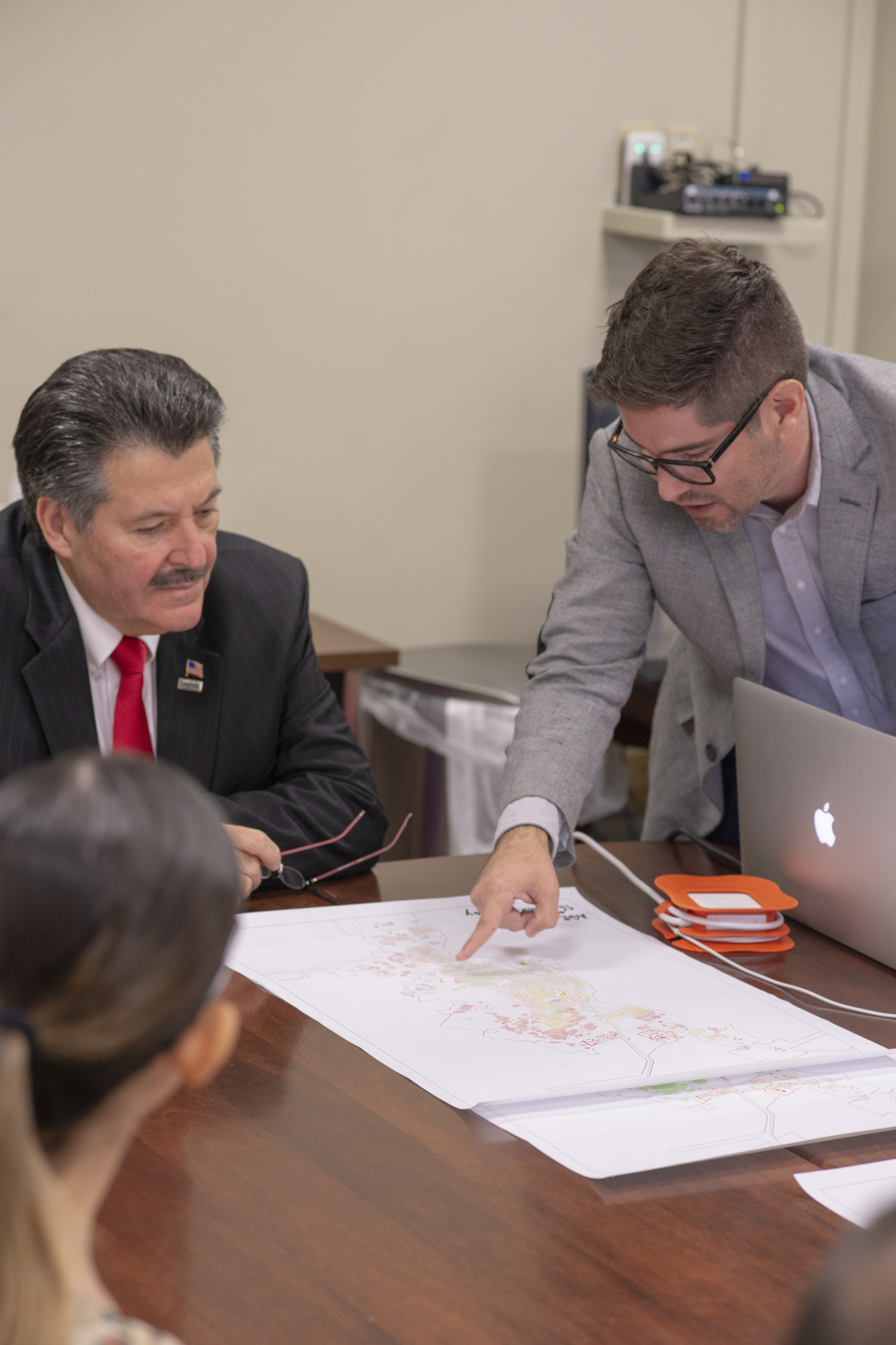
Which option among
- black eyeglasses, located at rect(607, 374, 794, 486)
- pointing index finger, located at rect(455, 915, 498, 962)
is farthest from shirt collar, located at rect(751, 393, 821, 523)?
pointing index finger, located at rect(455, 915, 498, 962)

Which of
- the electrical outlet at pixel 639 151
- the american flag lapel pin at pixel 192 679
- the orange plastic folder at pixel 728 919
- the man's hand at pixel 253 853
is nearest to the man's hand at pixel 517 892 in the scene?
the orange plastic folder at pixel 728 919

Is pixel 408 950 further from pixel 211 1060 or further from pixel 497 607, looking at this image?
pixel 497 607

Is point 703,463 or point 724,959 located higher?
point 703,463

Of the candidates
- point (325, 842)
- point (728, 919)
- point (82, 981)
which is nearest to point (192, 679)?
point (325, 842)

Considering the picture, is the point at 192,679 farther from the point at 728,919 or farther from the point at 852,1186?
the point at 852,1186

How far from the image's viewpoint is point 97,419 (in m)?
1.74

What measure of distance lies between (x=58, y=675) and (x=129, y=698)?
10 cm

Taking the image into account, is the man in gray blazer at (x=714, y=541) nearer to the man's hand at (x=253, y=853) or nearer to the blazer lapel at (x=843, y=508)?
the blazer lapel at (x=843, y=508)

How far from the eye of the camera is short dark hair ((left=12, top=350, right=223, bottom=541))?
174 centimetres

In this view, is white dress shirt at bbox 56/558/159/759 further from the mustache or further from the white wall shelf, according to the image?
the white wall shelf

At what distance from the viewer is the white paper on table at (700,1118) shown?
110cm

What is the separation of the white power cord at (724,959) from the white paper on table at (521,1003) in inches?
1.3

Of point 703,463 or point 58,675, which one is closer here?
point 703,463

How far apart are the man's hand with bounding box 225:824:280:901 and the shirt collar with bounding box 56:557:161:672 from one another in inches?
14.1
